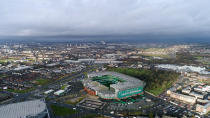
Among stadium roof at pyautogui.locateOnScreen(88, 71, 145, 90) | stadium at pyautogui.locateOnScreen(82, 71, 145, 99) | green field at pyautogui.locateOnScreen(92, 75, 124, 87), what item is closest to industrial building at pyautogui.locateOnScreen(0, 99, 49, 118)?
stadium at pyautogui.locateOnScreen(82, 71, 145, 99)

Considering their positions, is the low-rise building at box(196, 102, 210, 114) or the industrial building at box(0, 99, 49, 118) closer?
the industrial building at box(0, 99, 49, 118)

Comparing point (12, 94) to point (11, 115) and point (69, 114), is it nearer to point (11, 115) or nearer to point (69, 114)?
point (11, 115)

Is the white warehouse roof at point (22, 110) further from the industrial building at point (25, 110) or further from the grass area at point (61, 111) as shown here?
the grass area at point (61, 111)

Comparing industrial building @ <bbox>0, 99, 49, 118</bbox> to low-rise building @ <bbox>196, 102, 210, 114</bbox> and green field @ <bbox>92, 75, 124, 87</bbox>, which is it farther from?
low-rise building @ <bbox>196, 102, 210, 114</bbox>

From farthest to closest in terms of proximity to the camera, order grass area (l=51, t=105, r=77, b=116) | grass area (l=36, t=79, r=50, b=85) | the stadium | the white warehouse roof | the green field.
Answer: grass area (l=36, t=79, r=50, b=85) → the green field → the stadium → grass area (l=51, t=105, r=77, b=116) → the white warehouse roof

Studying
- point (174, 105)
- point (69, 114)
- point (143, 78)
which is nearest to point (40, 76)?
point (69, 114)

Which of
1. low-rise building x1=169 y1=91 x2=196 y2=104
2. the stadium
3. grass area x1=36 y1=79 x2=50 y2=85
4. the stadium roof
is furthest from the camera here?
grass area x1=36 y1=79 x2=50 y2=85

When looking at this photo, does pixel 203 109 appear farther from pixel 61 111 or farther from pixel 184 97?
pixel 61 111

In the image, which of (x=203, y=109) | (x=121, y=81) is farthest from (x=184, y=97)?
(x=121, y=81)
